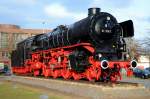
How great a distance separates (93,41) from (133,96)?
5.50 m

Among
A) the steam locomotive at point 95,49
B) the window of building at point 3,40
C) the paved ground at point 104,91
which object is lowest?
the paved ground at point 104,91

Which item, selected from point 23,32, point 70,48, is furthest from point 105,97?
point 23,32

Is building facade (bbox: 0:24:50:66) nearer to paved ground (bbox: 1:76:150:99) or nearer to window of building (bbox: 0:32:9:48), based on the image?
window of building (bbox: 0:32:9:48)

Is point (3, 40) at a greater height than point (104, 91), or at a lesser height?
greater

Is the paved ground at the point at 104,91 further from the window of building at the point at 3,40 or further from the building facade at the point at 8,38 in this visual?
the window of building at the point at 3,40

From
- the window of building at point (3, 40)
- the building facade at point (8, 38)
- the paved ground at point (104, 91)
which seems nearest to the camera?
the paved ground at point (104, 91)

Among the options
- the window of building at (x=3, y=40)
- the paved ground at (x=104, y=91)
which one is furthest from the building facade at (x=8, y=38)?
the paved ground at (x=104, y=91)

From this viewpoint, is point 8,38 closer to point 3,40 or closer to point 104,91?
point 3,40

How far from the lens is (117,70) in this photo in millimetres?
22359

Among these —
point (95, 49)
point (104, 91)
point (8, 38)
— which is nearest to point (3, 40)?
point (8, 38)

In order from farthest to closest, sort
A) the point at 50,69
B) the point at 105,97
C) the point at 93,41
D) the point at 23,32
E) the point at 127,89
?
the point at 23,32 → the point at 50,69 → the point at 93,41 → the point at 127,89 → the point at 105,97

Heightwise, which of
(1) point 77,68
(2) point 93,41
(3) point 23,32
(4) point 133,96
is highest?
(3) point 23,32

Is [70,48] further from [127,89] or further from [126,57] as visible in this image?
[127,89]

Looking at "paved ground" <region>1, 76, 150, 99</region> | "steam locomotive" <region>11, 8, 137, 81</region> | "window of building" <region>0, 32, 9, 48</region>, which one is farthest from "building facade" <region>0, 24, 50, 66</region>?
"paved ground" <region>1, 76, 150, 99</region>
